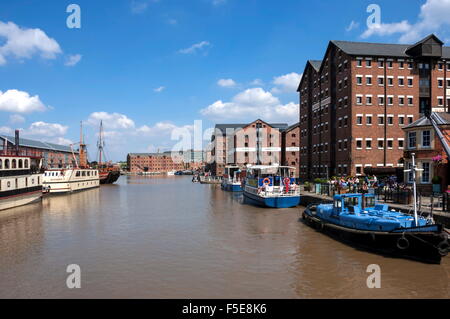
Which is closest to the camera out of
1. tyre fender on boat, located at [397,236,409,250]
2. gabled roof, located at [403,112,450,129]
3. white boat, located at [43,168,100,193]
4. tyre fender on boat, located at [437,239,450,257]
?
tyre fender on boat, located at [437,239,450,257]

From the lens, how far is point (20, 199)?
3856 cm

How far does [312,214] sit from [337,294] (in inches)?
512

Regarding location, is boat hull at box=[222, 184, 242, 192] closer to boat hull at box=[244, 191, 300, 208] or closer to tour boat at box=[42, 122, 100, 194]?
boat hull at box=[244, 191, 300, 208]

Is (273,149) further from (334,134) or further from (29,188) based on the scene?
(29,188)

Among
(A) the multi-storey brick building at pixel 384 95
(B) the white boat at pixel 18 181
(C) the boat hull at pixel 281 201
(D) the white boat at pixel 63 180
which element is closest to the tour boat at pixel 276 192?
(C) the boat hull at pixel 281 201

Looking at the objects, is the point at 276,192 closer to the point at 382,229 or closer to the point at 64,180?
the point at 382,229

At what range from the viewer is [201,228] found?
25344 millimetres

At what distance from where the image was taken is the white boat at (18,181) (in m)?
35.0

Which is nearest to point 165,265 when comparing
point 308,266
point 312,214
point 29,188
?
point 308,266

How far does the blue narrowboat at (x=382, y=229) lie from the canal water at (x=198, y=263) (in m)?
0.63

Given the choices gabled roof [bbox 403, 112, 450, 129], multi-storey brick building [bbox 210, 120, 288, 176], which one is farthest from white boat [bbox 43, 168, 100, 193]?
gabled roof [bbox 403, 112, 450, 129]

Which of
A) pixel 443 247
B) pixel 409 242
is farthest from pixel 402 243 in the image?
pixel 443 247

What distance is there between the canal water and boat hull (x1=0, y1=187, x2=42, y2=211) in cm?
980

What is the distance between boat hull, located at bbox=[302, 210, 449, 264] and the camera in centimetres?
1498
